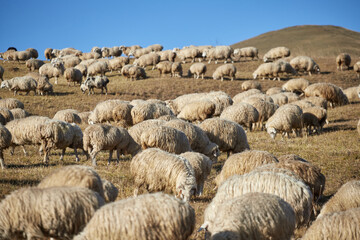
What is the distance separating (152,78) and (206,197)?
28702 mm

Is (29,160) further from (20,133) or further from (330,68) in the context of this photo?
(330,68)

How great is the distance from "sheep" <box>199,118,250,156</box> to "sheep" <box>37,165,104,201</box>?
285 inches

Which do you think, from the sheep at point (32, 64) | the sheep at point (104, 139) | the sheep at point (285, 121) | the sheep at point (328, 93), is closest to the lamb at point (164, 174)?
the sheep at point (104, 139)

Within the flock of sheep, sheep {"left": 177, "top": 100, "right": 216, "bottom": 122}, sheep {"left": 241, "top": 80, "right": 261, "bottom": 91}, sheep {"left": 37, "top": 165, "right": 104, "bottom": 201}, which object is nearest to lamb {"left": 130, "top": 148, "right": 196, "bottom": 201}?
the flock of sheep

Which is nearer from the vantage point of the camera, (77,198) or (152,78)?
(77,198)

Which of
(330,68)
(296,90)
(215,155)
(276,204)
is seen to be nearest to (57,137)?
(215,155)

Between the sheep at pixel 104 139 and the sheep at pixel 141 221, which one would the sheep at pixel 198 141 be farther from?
the sheep at pixel 141 221

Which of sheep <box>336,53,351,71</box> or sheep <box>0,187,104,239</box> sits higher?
sheep <box>336,53,351,71</box>

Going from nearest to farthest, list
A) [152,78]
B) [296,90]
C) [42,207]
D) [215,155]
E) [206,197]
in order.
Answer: [42,207] → [206,197] → [215,155] → [296,90] → [152,78]

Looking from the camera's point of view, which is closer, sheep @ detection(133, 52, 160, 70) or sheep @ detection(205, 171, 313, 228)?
sheep @ detection(205, 171, 313, 228)

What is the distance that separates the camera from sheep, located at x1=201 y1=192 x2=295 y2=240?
14.8ft

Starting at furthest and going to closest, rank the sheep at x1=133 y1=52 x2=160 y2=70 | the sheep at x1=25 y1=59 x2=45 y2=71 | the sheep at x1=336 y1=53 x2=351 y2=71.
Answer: the sheep at x1=133 y1=52 x2=160 y2=70
the sheep at x1=25 y1=59 x2=45 y2=71
the sheep at x1=336 y1=53 x2=351 y2=71

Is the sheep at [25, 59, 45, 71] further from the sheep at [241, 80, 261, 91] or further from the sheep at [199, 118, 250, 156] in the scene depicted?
the sheep at [199, 118, 250, 156]

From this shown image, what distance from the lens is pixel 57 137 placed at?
38.9ft
